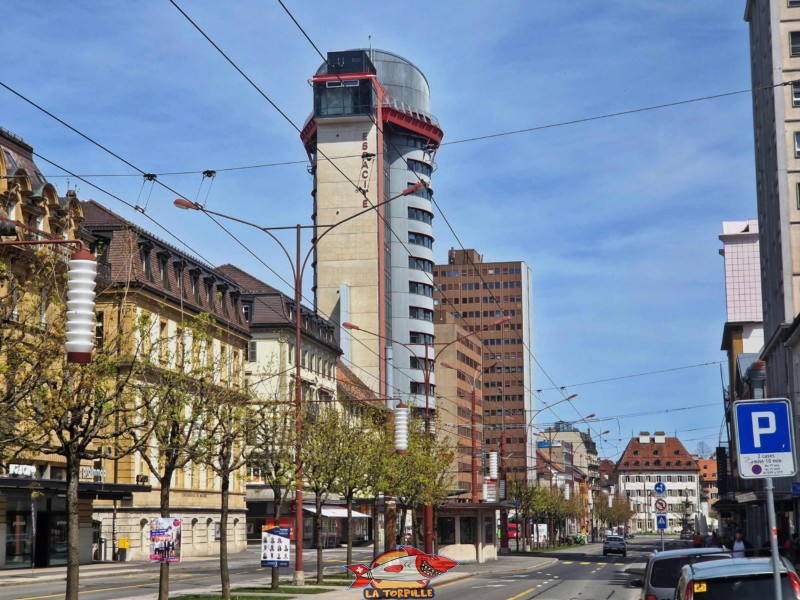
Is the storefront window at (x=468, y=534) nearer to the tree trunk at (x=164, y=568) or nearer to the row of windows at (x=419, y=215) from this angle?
the tree trunk at (x=164, y=568)

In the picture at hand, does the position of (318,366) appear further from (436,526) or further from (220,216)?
(220,216)

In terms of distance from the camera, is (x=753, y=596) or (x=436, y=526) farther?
(x=436, y=526)

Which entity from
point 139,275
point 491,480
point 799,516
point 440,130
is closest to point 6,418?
point 139,275

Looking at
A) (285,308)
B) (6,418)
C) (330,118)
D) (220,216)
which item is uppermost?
(330,118)

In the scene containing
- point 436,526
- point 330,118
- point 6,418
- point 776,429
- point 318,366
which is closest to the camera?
point 776,429

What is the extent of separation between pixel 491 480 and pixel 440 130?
234 feet

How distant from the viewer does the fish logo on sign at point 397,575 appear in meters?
19.2

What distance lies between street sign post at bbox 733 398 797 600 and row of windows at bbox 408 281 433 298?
117 metres

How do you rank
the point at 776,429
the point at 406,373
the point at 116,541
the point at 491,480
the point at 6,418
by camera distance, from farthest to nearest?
the point at 406,373 → the point at 491,480 → the point at 116,541 → the point at 6,418 → the point at 776,429

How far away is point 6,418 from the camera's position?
20.7 meters

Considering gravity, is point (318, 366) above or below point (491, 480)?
above

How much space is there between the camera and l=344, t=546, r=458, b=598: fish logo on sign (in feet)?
63.0

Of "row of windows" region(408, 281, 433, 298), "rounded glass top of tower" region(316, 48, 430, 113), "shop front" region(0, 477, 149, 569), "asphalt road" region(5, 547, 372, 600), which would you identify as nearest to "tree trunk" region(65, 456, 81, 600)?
"asphalt road" region(5, 547, 372, 600)

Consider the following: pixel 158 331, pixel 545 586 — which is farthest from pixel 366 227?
pixel 545 586
